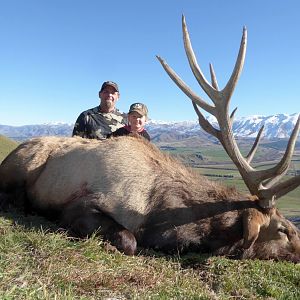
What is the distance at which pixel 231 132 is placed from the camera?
6.77 m

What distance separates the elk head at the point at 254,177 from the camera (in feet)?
20.5

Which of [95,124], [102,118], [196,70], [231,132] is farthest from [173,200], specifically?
[102,118]

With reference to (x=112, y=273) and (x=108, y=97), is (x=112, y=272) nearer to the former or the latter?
(x=112, y=273)

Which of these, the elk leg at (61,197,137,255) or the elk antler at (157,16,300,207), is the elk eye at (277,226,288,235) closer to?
the elk antler at (157,16,300,207)

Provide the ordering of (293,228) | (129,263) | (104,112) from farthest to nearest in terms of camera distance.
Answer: (104,112) → (293,228) → (129,263)

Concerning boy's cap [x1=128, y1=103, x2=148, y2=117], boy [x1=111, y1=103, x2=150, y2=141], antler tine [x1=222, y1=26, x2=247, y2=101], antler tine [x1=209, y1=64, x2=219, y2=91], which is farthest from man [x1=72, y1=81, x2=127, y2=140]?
antler tine [x1=222, y1=26, x2=247, y2=101]

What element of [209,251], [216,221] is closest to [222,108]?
[216,221]

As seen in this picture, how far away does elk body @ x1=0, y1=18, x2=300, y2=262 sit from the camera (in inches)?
241

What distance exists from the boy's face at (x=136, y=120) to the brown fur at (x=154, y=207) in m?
2.15

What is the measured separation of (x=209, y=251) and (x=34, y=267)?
2.70 metres

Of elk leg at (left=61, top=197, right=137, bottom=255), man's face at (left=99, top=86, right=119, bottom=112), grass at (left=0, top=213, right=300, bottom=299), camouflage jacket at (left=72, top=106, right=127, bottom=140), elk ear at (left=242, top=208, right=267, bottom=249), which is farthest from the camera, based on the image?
man's face at (left=99, top=86, right=119, bottom=112)

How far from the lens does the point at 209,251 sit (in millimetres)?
6129

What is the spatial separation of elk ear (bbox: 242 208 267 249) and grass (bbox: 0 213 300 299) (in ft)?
0.94

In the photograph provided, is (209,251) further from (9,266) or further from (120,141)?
(9,266)
